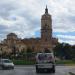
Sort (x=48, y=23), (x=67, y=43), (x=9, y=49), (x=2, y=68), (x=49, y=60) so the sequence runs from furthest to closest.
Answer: (x=48, y=23)
(x=9, y=49)
(x=67, y=43)
(x=2, y=68)
(x=49, y=60)

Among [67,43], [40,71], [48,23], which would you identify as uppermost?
[48,23]

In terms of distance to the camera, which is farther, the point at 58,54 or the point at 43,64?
the point at 58,54

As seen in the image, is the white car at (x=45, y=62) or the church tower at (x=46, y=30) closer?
the white car at (x=45, y=62)

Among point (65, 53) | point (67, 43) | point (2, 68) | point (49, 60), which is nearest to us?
point (49, 60)

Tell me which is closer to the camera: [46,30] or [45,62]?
[45,62]

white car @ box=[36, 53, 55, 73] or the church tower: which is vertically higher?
the church tower

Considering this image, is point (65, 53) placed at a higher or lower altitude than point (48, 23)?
lower

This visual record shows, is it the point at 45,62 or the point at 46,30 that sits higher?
the point at 46,30

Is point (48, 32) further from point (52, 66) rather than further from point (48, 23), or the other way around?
point (52, 66)

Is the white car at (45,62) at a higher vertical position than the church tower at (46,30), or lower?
lower

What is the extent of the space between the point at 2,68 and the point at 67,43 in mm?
98730

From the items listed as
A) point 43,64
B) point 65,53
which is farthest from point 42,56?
point 65,53

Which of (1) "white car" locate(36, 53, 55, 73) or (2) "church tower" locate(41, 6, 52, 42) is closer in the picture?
(1) "white car" locate(36, 53, 55, 73)

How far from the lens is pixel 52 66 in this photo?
36.5m
